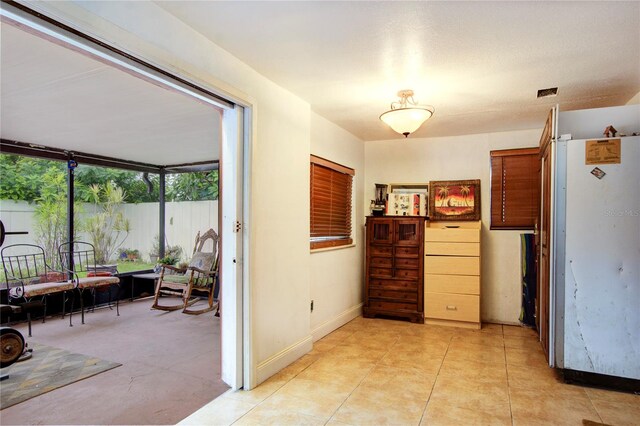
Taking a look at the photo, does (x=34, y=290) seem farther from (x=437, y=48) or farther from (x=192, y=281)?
(x=437, y=48)

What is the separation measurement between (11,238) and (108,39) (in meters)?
4.36

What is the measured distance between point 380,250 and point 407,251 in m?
0.34

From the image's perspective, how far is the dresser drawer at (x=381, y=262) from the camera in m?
4.72

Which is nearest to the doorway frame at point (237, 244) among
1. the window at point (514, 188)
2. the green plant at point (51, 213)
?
the window at point (514, 188)

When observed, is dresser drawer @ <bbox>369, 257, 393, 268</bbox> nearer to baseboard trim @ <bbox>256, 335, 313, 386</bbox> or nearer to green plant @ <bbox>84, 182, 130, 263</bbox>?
baseboard trim @ <bbox>256, 335, 313, 386</bbox>

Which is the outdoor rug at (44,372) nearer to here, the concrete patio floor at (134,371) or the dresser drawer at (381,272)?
the concrete patio floor at (134,371)

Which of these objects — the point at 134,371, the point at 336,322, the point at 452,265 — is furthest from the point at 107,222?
the point at 452,265

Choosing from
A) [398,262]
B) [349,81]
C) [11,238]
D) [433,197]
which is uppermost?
[349,81]

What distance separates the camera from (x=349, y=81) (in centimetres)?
299

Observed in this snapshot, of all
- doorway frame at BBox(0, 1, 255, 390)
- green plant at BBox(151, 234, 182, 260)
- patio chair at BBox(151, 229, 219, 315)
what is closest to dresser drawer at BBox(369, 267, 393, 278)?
patio chair at BBox(151, 229, 219, 315)

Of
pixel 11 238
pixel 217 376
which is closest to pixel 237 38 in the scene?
pixel 217 376

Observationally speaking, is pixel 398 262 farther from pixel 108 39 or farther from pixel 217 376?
pixel 108 39

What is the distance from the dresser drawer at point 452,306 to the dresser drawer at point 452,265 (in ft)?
0.88

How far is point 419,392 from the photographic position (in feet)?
8.68
